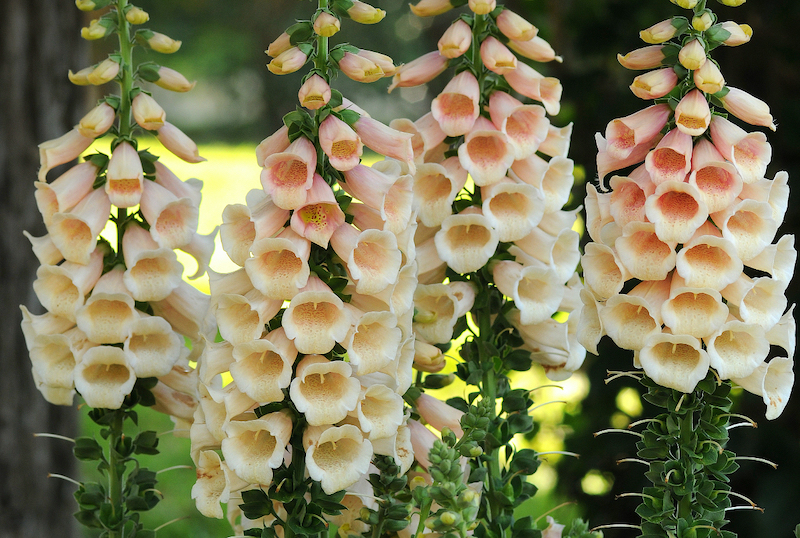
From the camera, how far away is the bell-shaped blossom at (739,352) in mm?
781

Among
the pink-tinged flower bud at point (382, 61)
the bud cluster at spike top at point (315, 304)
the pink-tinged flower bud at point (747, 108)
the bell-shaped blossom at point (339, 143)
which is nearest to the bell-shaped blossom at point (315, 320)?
the bud cluster at spike top at point (315, 304)

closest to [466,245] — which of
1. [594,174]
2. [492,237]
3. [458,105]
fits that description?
[492,237]

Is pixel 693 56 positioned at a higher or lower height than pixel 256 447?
higher

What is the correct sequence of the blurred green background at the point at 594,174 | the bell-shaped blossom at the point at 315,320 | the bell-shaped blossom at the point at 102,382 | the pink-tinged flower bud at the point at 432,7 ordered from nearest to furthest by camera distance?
the bell-shaped blossom at the point at 315,320 → the bell-shaped blossom at the point at 102,382 → the pink-tinged flower bud at the point at 432,7 → the blurred green background at the point at 594,174

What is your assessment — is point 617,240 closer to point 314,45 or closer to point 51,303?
point 314,45

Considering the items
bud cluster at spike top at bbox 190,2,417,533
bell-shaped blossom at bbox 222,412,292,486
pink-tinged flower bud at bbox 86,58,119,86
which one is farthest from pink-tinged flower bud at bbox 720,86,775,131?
pink-tinged flower bud at bbox 86,58,119,86

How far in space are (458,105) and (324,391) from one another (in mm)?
382

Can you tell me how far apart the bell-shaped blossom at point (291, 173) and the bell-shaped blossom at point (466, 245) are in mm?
195

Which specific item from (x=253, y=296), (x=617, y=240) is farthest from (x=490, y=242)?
(x=253, y=296)

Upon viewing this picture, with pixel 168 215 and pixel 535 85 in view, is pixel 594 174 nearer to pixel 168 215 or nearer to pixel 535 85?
pixel 535 85

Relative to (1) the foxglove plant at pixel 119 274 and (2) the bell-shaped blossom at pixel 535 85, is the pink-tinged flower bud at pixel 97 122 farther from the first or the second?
(2) the bell-shaped blossom at pixel 535 85

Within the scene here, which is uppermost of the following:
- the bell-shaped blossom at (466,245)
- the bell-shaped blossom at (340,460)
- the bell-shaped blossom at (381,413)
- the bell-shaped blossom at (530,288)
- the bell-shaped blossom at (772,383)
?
the bell-shaped blossom at (466,245)

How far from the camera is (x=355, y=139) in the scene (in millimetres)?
797

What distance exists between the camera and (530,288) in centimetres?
98
